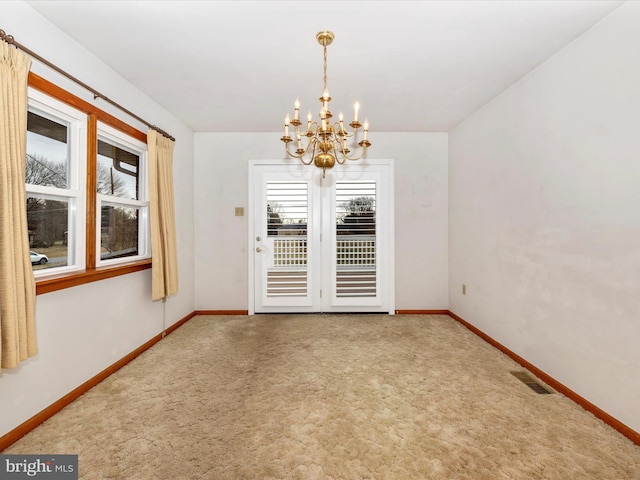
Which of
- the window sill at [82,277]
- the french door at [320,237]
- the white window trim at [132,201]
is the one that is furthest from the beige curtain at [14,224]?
the french door at [320,237]

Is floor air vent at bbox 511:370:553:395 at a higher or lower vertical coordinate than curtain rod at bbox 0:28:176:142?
lower

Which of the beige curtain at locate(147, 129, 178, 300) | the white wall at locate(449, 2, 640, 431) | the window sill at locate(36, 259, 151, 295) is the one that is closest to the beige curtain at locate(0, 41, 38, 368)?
the window sill at locate(36, 259, 151, 295)

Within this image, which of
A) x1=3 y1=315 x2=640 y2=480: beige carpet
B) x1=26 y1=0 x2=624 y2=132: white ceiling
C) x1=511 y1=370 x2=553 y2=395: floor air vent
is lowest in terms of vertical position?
x1=511 y1=370 x2=553 y2=395: floor air vent

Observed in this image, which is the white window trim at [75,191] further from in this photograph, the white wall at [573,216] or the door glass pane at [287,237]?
the white wall at [573,216]

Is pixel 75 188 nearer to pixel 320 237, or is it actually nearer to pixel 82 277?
pixel 82 277

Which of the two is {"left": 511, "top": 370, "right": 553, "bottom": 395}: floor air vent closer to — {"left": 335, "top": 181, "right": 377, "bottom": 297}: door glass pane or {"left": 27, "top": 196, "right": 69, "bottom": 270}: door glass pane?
{"left": 335, "top": 181, "right": 377, "bottom": 297}: door glass pane

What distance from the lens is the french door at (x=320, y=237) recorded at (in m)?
4.09

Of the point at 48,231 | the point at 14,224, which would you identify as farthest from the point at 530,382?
the point at 48,231

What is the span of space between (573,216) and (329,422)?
6.81 feet

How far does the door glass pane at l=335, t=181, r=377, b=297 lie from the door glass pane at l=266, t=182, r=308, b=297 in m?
0.46

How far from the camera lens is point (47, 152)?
2.01 meters

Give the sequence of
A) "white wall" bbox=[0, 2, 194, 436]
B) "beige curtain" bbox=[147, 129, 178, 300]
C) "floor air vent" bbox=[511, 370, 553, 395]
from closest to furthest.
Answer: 1. "white wall" bbox=[0, 2, 194, 436]
2. "floor air vent" bbox=[511, 370, 553, 395]
3. "beige curtain" bbox=[147, 129, 178, 300]

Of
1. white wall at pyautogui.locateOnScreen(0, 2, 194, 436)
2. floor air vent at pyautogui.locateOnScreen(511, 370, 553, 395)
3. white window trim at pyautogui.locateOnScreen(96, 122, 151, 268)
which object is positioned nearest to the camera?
white wall at pyautogui.locateOnScreen(0, 2, 194, 436)

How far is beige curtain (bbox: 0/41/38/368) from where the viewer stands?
1488mm
